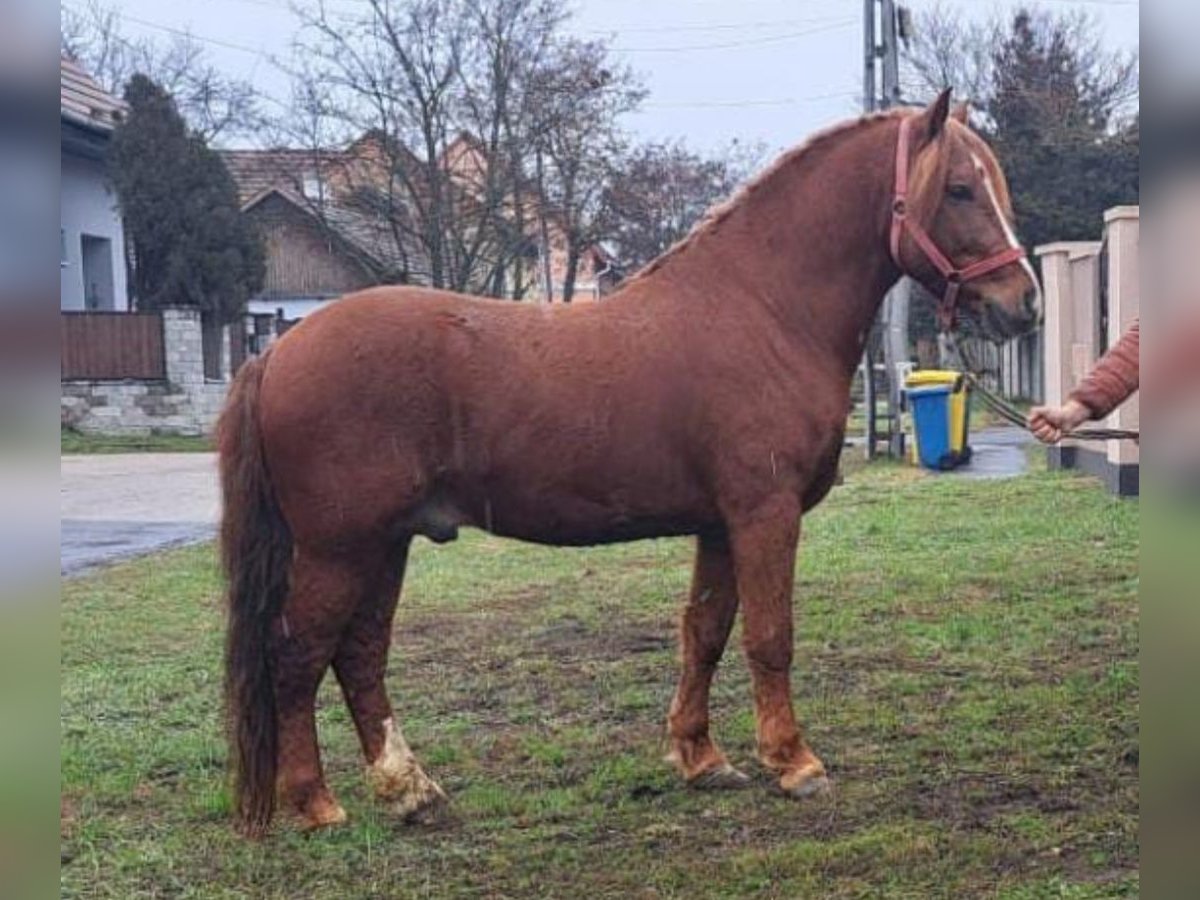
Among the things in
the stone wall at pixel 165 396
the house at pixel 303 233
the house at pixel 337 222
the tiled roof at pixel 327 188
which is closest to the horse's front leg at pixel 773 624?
the stone wall at pixel 165 396

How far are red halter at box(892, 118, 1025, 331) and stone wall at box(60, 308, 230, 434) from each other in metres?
23.7

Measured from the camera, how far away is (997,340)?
4281mm

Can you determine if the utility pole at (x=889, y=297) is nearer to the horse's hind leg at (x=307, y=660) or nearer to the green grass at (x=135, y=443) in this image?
the green grass at (x=135, y=443)

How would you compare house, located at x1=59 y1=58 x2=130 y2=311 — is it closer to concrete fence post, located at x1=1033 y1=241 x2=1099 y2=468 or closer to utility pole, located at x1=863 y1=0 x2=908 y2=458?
utility pole, located at x1=863 y1=0 x2=908 y2=458

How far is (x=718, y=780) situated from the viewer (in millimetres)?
4348

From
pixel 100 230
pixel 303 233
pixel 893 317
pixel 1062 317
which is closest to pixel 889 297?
pixel 893 317

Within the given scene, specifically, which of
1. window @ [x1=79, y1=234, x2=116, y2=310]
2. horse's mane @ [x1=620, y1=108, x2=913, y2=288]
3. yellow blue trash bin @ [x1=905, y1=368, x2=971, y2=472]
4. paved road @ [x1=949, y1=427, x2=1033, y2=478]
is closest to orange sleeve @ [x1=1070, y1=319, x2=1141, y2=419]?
Result: horse's mane @ [x1=620, y1=108, x2=913, y2=288]

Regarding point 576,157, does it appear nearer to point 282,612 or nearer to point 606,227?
point 606,227

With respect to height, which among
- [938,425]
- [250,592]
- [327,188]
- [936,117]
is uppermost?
[327,188]

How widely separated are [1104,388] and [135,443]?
2355cm

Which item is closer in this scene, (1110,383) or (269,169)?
(1110,383)

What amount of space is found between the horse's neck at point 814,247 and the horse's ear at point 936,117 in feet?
0.47

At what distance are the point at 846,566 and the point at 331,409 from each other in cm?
538

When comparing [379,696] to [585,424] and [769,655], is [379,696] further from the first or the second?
[769,655]
